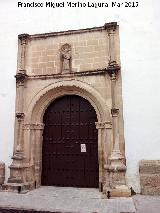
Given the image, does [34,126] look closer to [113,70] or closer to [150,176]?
[113,70]

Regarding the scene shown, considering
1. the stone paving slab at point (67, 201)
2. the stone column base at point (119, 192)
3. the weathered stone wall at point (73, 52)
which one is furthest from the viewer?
the weathered stone wall at point (73, 52)

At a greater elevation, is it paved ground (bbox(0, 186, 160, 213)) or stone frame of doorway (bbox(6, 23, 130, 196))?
stone frame of doorway (bbox(6, 23, 130, 196))

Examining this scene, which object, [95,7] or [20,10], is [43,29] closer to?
[20,10]

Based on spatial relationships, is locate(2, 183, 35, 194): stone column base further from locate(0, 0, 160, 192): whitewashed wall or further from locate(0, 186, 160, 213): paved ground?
locate(0, 0, 160, 192): whitewashed wall

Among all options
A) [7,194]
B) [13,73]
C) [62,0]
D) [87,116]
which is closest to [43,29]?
[62,0]

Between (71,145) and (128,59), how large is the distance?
2.67 m

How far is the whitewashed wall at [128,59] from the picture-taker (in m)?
5.80

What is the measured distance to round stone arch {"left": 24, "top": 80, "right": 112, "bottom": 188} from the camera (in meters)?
6.04

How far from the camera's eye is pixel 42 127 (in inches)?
262

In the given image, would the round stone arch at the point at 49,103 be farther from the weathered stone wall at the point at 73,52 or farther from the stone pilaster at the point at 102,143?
the weathered stone wall at the point at 73,52

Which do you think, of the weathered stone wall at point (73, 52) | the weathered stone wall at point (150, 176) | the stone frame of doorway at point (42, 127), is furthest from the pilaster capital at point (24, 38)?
the weathered stone wall at point (150, 176)

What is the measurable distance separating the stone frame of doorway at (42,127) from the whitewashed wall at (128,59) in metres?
0.27

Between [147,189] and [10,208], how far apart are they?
3.00 metres

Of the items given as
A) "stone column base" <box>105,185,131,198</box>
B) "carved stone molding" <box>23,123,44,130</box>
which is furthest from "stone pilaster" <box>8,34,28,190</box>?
"stone column base" <box>105,185,131,198</box>
